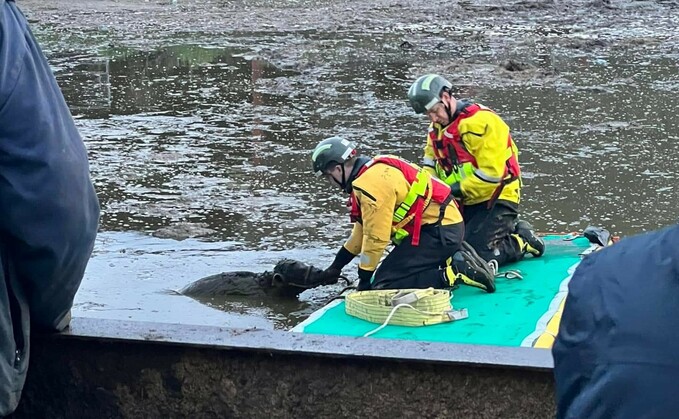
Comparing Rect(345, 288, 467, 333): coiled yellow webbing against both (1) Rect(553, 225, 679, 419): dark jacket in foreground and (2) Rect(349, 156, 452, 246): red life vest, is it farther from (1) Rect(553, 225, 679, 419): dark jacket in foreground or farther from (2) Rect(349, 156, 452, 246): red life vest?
(1) Rect(553, 225, 679, 419): dark jacket in foreground

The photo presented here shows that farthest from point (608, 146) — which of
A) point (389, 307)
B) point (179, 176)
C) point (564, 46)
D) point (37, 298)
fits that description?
point (37, 298)

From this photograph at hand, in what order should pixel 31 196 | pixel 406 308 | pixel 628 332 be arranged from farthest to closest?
1. pixel 406 308
2. pixel 31 196
3. pixel 628 332

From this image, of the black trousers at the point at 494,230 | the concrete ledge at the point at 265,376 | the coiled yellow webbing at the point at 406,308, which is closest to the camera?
the concrete ledge at the point at 265,376

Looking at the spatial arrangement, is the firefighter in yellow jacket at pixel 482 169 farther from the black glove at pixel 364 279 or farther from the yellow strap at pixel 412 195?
the black glove at pixel 364 279

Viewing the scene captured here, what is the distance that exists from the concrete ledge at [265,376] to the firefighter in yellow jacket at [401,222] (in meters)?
2.65

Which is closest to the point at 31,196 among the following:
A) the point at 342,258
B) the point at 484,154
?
the point at 342,258

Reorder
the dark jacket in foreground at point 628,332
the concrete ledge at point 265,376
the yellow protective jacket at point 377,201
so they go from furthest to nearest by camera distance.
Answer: the yellow protective jacket at point 377,201 < the concrete ledge at point 265,376 < the dark jacket in foreground at point 628,332

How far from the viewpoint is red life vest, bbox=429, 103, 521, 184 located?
716 cm

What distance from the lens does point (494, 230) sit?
283 inches

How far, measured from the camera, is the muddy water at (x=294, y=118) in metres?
8.12

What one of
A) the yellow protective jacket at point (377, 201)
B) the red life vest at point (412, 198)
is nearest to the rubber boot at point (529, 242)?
the red life vest at point (412, 198)

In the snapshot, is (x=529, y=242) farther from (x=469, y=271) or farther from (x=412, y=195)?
(x=412, y=195)

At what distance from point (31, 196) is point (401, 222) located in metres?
3.92

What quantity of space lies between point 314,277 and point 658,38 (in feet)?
46.3
